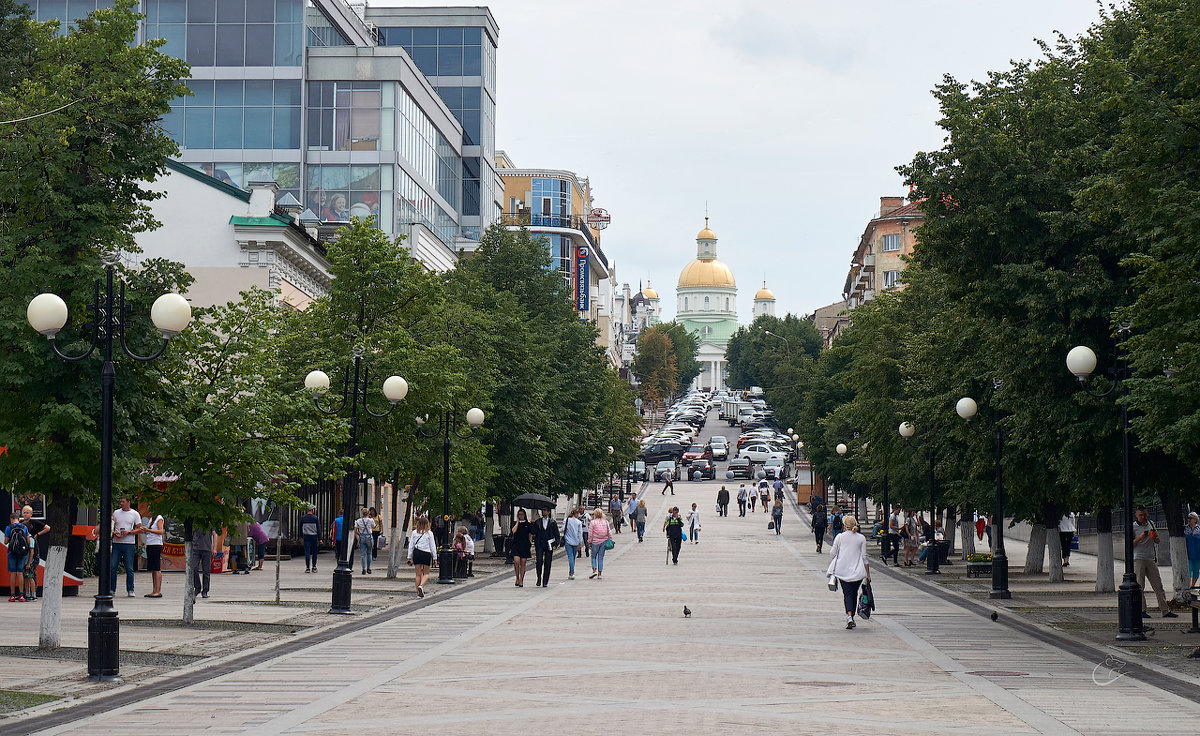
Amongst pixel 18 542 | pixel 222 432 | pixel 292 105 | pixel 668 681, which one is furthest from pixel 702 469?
pixel 668 681

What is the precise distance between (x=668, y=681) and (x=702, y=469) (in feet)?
275

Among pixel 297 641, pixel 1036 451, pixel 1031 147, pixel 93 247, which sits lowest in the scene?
pixel 297 641

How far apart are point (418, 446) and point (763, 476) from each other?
60970 mm

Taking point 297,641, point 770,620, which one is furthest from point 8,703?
point 770,620

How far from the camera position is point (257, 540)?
36.5m

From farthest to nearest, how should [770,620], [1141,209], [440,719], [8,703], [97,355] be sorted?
[770,620], [1141,209], [97,355], [8,703], [440,719]

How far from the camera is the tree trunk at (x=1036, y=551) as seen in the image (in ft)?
117

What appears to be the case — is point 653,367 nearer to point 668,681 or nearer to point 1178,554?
point 1178,554

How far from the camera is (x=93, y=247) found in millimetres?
17219

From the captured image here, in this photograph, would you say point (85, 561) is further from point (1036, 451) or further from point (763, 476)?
point (763, 476)

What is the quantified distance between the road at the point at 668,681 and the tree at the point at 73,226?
11.1 feet

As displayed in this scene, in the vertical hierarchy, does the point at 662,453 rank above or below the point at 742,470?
above

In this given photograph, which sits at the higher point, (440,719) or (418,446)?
(418,446)

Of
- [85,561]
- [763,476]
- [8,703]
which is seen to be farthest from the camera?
[763,476]
